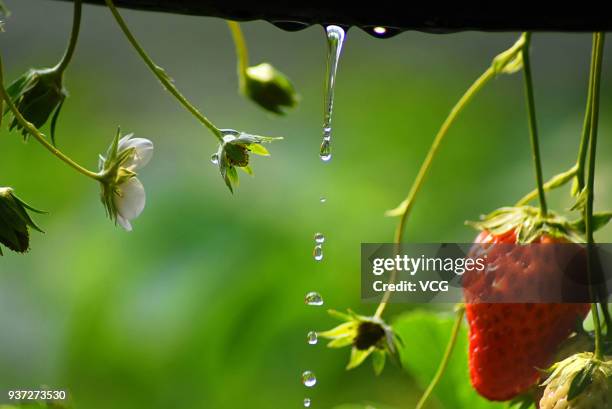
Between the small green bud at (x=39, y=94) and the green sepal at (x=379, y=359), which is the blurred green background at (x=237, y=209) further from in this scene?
the small green bud at (x=39, y=94)

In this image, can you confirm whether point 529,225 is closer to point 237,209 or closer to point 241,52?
point 241,52

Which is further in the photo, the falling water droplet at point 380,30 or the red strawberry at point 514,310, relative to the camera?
the red strawberry at point 514,310

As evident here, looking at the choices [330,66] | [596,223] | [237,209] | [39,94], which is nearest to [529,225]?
[596,223]

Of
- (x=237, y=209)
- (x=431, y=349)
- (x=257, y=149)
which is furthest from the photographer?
(x=237, y=209)

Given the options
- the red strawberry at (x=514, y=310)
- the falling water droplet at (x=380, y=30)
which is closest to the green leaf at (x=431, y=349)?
the red strawberry at (x=514, y=310)

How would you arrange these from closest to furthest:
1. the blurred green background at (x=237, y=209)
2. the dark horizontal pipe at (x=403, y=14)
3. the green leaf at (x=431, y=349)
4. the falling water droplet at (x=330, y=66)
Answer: the dark horizontal pipe at (x=403, y=14)
the falling water droplet at (x=330, y=66)
the green leaf at (x=431, y=349)
the blurred green background at (x=237, y=209)

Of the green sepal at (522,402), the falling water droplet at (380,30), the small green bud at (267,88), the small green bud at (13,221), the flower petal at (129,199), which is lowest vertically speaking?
the green sepal at (522,402)

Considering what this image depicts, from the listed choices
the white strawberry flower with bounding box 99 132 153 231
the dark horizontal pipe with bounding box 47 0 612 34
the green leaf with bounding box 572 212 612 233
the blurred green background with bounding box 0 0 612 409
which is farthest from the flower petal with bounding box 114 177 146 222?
the blurred green background with bounding box 0 0 612 409

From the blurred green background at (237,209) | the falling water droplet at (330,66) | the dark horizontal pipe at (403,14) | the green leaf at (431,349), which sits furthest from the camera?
the blurred green background at (237,209)
